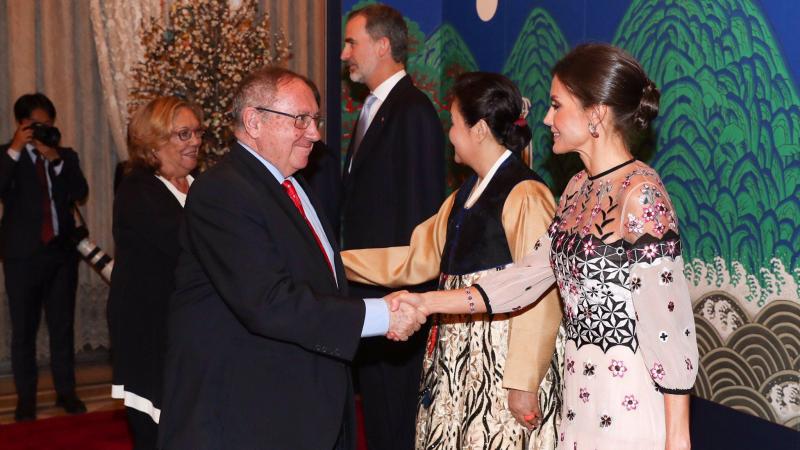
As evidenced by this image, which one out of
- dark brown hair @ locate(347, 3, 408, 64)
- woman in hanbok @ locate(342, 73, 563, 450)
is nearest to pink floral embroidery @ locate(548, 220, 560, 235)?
woman in hanbok @ locate(342, 73, 563, 450)

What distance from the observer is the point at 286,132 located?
2504 millimetres

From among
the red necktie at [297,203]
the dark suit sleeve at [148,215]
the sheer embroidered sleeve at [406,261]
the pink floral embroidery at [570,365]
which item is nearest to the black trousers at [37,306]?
the dark suit sleeve at [148,215]

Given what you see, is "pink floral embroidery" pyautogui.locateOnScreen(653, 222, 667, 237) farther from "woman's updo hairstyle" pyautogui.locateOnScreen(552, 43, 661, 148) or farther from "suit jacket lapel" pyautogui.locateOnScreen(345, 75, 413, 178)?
"suit jacket lapel" pyautogui.locateOnScreen(345, 75, 413, 178)

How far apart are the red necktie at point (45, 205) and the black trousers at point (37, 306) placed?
84 mm

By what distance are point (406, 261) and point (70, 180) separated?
3.17 meters

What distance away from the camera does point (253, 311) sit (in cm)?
220

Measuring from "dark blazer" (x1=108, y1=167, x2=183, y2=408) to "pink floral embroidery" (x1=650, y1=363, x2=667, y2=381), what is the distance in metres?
Result: 2.00

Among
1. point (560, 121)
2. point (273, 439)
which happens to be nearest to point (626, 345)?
point (560, 121)

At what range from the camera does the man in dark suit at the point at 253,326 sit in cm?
223

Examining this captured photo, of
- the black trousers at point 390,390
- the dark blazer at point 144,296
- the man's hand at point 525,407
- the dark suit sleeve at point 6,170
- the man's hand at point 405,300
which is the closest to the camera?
the man's hand at point 405,300

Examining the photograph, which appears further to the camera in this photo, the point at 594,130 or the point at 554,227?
the point at 554,227

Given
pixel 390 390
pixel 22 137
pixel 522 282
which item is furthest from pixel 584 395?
pixel 22 137

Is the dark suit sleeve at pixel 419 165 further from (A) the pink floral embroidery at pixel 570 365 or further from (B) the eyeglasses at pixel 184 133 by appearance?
(A) the pink floral embroidery at pixel 570 365

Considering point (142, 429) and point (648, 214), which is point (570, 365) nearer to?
point (648, 214)
